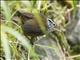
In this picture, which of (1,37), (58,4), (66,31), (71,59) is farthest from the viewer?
(58,4)

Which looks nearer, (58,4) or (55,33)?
(55,33)

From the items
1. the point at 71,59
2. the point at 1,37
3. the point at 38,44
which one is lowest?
the point at 71,59

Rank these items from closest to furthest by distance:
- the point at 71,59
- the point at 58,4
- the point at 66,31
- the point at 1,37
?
1. the point at 1,37
2. the point at 71,59
3. the point at 66,31
4. the point at 58,4

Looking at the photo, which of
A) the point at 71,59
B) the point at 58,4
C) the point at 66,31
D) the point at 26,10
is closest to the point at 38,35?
the point at 26,10

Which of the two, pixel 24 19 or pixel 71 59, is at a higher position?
pixel 24 19

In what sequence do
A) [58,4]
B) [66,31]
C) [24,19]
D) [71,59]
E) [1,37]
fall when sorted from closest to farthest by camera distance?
[1,37] < [24,19] < [71,59] < [66,31] < [58,4]

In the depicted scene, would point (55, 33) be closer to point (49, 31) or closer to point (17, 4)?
point (49, 31)

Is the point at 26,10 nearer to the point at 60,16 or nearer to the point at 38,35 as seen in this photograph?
the point at 38,35

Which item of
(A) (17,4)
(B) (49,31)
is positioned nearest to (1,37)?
(B) (49,31)

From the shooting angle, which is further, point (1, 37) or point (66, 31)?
point (66, 31)
